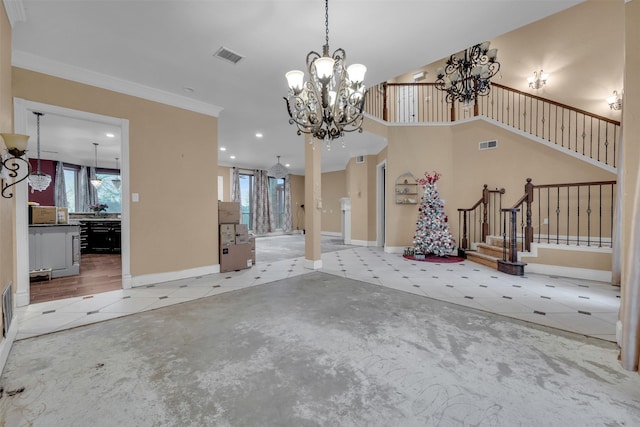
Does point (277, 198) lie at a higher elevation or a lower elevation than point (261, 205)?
higher

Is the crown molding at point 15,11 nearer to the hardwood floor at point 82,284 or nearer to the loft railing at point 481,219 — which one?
the hardwood floor at point 82,284

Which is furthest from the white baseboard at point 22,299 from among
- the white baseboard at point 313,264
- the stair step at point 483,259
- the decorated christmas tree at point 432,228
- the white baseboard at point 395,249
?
the stair step at point 483,259

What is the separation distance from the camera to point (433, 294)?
3.43 metres

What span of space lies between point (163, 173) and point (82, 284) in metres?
2.10

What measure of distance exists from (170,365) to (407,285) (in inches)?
122

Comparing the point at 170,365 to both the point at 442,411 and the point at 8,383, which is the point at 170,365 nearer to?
the point at 8,383

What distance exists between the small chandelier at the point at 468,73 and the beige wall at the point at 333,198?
6522mm

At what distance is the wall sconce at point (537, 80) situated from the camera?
6273mm

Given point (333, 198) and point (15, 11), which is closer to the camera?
point (15, 11)

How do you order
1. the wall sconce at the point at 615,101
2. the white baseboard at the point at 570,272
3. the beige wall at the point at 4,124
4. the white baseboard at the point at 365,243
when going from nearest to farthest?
the beige wall at the point at 4,124
the white baseboard at the point at 570,272
the wall sconce at the point at 615,101
the white baseboard at the point at 365,243

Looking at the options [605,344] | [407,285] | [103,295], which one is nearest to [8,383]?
[103,295]

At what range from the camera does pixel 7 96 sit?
95.4 inches

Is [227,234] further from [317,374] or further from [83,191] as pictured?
[83,191]

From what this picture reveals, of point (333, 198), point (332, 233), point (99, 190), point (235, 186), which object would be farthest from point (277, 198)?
point (99, 190)
